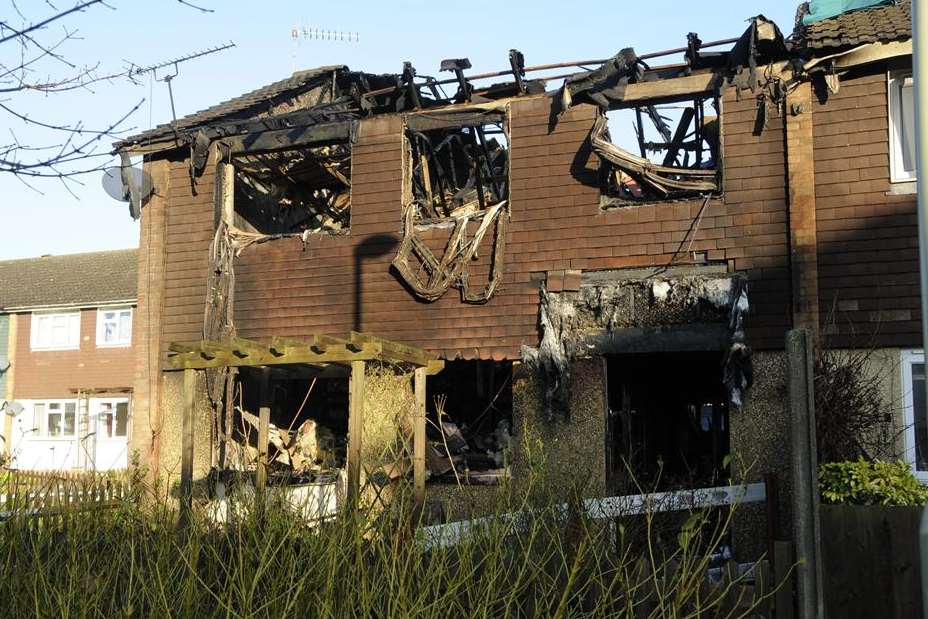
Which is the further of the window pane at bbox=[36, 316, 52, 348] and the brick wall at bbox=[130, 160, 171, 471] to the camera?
the window pane at bbox=[36, 316, 52, 348]

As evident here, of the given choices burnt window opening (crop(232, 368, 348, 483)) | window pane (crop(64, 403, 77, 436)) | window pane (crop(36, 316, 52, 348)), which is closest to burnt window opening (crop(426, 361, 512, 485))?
burnt window opening (crop(232, 368, 348, 483))

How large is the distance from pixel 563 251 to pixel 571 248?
126 mm

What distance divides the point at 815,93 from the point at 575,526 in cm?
884

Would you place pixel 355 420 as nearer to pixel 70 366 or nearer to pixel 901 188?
pixel 901 188

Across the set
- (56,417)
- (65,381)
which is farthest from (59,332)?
(56,417)

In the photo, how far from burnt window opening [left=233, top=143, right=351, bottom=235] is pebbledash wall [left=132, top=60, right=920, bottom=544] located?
3.17 feet

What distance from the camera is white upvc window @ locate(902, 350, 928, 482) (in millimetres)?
11969

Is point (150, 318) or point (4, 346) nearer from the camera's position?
point (150, 318)

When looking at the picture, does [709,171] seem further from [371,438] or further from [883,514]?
[883,514]

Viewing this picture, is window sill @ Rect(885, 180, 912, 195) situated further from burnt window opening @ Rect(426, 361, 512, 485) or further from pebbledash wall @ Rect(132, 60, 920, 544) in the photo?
burnt window opening @ Rect(426, 361, 512, 485)

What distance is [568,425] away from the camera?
1352cm

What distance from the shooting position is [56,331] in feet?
110

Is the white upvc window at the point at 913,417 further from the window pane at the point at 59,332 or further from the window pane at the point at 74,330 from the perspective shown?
the window pane at the point at 59,332

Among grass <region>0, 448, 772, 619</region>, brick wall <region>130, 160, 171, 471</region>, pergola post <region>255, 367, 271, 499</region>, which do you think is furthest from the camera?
brick wall <region>130, 160, 171, 471</region>
